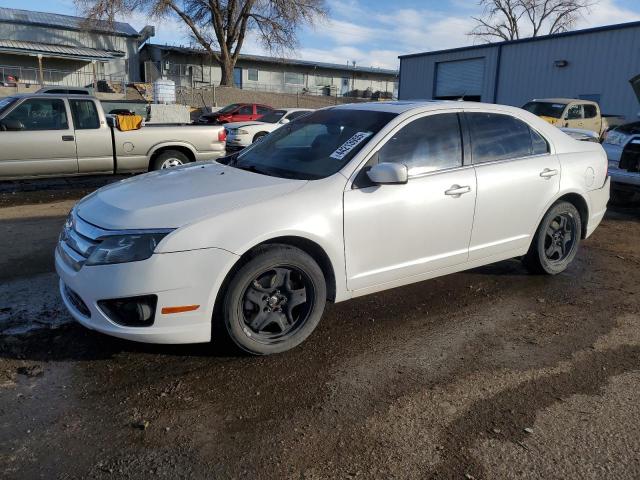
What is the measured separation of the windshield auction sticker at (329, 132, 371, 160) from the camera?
12.8 feet

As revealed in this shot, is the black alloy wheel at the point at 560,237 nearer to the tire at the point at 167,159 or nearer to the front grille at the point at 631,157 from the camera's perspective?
the front grille at the point at 631,157

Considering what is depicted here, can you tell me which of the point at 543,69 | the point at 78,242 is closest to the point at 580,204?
the point at 78,242

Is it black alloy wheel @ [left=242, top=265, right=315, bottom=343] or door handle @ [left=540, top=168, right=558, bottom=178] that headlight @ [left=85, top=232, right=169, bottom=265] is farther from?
door handle @ [left=540, top=168, right=558, bottom=178]

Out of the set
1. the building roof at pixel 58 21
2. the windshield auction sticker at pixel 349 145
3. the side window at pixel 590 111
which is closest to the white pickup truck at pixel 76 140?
the windshield auction sticker at pixel 349 145

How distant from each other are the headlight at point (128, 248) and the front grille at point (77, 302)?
1.01 feet

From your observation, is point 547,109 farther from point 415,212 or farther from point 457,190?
point 415,212

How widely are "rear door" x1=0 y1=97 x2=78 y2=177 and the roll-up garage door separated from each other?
23626mm

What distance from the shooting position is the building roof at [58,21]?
Answer: 40.0 m

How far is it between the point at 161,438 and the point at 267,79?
165 feet

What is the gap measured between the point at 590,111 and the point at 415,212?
14052mm

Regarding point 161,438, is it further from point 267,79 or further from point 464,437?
point 267,79

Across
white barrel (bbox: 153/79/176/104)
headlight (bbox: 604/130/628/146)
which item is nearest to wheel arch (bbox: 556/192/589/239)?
headlight (bbox: 604/130/628/146)

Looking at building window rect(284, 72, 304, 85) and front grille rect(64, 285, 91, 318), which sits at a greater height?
building window rect(284, 72, 304, 85)

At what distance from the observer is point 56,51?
3872 cm
